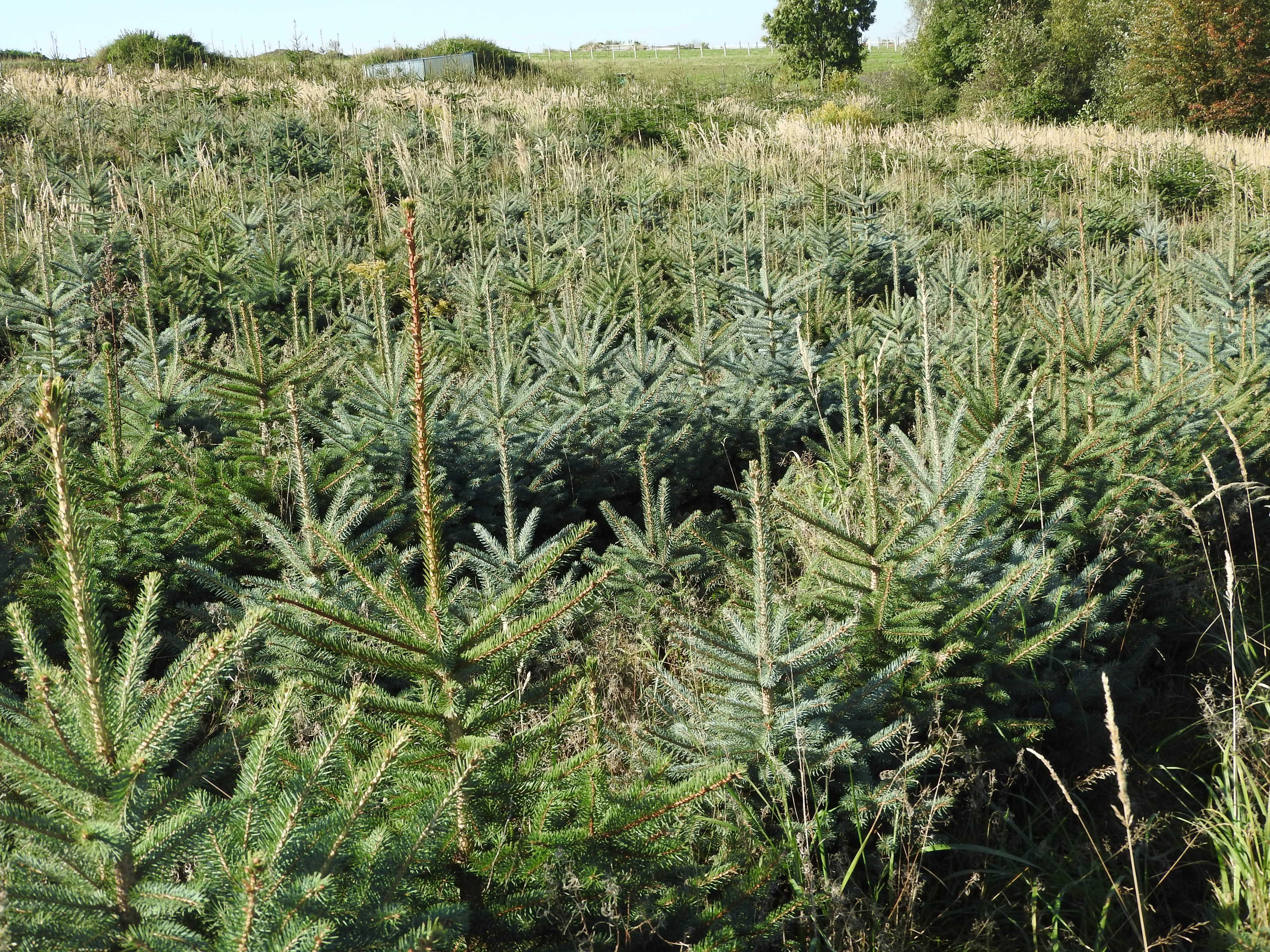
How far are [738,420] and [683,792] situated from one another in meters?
3.30

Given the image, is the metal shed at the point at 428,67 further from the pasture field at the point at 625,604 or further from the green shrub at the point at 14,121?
the pasture field at the point at 625,604

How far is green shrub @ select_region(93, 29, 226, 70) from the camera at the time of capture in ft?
67.7

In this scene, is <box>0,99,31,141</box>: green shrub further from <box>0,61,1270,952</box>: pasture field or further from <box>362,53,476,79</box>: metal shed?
<box>362,53,476,79</box>: metal shed

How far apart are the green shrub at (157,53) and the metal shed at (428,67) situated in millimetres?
3781

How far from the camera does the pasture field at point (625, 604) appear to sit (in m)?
1.29

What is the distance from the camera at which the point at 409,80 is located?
62.4 feet

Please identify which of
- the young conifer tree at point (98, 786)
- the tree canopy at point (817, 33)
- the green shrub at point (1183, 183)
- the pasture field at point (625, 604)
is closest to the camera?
the young conifer tree at point (98, 786)

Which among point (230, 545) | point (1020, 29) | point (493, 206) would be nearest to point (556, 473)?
point (230, 545)

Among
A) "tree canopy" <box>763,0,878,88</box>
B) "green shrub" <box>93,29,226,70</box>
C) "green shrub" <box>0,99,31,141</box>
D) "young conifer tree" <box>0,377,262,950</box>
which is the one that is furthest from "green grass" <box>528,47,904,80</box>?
"young conifer tree" <box>0,377,262,950</box>

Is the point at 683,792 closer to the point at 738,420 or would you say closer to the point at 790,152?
the point at 738,420

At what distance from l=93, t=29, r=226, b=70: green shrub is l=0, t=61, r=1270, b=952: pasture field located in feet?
53.6

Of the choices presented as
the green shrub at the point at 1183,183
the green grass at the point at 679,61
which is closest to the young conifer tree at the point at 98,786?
the green shrub at the point at 1183,183

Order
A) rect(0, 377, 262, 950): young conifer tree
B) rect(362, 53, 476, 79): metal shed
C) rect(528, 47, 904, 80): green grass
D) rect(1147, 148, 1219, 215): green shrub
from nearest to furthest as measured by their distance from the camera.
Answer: rect(0, 377, 262, 950): young conifer tree < rect(1147, 148, 1219, 215): green shrub < rect(362, 53, 476, 79): metal shed < rect(528, 47, 904, 80): green grass

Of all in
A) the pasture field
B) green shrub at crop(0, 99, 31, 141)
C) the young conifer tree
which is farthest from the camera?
green shrub at crop(0, 99, 31, 141)
